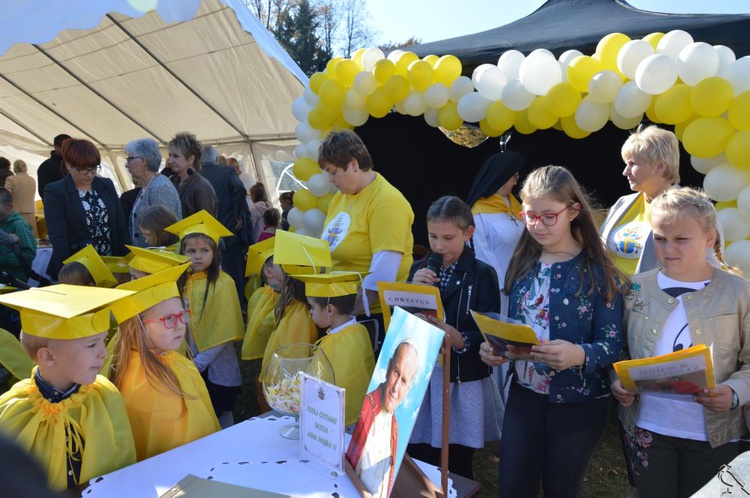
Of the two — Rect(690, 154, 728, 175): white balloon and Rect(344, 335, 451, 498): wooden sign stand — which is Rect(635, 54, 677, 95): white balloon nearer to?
Rect(690, 154, 728, 175): white balloon

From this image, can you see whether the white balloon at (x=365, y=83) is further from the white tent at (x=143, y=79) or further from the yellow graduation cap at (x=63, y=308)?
the yellow graduation cap at (x=63, y=308)

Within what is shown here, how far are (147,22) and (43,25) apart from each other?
234cm

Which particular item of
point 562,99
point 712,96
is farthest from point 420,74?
point 712,96

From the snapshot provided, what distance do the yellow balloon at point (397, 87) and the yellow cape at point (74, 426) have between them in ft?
10.6

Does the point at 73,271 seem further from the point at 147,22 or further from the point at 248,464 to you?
the point at 147,22

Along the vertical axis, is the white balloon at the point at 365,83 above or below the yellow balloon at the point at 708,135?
above

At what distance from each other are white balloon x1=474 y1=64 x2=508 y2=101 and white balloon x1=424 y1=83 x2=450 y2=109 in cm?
32

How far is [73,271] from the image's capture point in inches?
122

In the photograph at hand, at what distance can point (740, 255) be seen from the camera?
3150 mm

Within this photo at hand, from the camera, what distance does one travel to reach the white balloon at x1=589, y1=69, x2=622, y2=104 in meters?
3.50

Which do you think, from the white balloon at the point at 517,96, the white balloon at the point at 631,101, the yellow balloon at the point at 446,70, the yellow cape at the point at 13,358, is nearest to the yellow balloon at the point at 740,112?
the white balloon at the point at 631,101

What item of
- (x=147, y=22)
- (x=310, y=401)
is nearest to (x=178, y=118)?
(x=147, y=22)

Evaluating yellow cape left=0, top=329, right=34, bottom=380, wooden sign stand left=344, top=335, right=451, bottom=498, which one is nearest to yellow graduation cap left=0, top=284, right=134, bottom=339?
wooden sign stand left=344, top=335, right=451, bottom=498

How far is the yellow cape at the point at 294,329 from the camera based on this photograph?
2957 millimetres
